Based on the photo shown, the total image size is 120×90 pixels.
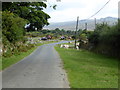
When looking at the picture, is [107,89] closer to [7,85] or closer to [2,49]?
[7,85]

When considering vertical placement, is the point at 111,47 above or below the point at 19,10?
below

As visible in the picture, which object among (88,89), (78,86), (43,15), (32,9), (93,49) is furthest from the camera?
(93,49)

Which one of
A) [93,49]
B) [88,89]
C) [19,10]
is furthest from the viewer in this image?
[93,49]

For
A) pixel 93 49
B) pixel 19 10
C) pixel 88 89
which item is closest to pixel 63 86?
pixel 88 89

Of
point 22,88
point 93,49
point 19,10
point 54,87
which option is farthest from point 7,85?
point 93,49

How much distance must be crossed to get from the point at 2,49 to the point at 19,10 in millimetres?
4596

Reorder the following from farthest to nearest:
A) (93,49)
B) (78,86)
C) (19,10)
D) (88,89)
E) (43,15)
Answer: (93,49) → (43,15) → (19,10) → (78,86) → (88,89)

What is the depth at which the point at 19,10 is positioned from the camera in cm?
2305

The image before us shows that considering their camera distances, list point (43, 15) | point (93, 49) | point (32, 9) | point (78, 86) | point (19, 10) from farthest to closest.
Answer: point (93, 49) → point (43, 15) → point (32, 9) → point (19, 10) → point (78, 86)

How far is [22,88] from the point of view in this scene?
8.65 m

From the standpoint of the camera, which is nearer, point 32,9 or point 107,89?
point 107,89

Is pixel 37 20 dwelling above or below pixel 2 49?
above

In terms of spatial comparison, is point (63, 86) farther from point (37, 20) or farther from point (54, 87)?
point (37, 20)

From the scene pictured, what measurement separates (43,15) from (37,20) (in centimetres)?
218
